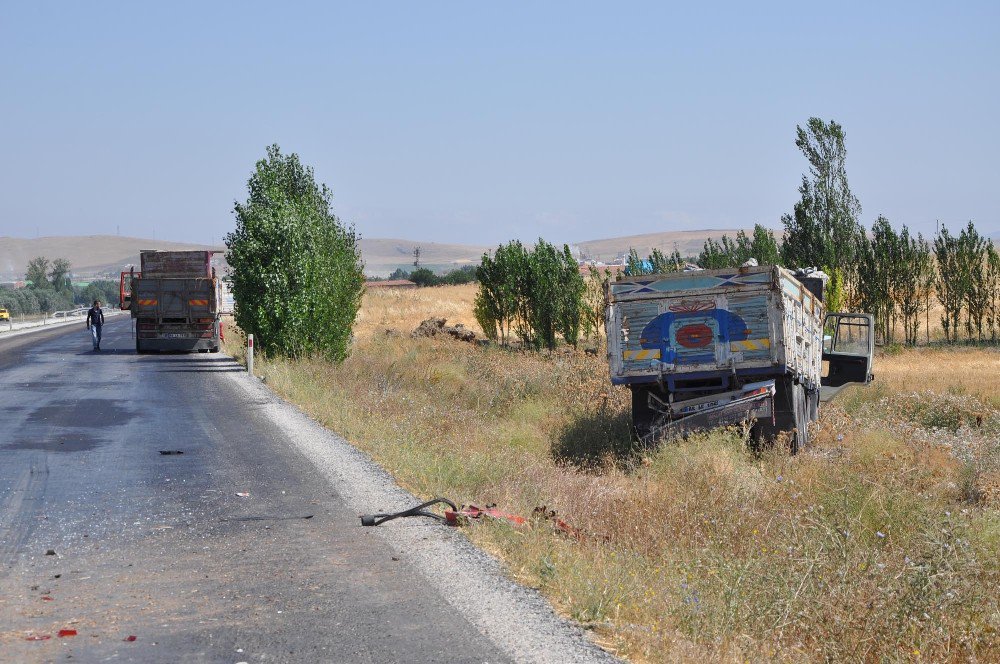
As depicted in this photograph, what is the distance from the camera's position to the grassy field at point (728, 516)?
253 inches

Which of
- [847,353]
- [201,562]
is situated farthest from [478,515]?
[847,353]

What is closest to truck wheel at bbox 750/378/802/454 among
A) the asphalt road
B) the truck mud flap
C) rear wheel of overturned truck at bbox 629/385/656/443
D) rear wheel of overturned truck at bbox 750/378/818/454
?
rear wheel of overturned truck at bbox 750/378/818/454

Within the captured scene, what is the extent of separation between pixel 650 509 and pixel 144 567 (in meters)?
4.57

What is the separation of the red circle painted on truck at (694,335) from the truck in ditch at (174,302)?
24267 mm

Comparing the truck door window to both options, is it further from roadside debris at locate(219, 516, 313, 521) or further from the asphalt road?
roadside debris at locate(219, 516, 313, 521)

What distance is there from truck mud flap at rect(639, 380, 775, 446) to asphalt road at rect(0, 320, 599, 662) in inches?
201

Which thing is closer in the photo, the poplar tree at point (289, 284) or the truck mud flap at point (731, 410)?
the truck mud flap at point (731, 410)

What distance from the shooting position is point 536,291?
44.2 metres

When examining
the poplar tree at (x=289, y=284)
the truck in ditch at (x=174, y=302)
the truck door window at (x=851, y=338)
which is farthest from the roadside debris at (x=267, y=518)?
the truck in ditch at (x=174, y=302)

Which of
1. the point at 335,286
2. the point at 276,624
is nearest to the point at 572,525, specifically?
the point at 276,624

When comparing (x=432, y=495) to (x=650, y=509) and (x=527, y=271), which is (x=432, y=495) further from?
(x=527, y=271)

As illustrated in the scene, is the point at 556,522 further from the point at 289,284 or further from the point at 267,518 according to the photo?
the point at 289,284

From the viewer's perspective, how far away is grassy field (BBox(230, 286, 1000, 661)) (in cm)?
642

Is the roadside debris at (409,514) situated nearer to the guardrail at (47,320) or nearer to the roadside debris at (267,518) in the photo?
the roadside debris at (267,518)
